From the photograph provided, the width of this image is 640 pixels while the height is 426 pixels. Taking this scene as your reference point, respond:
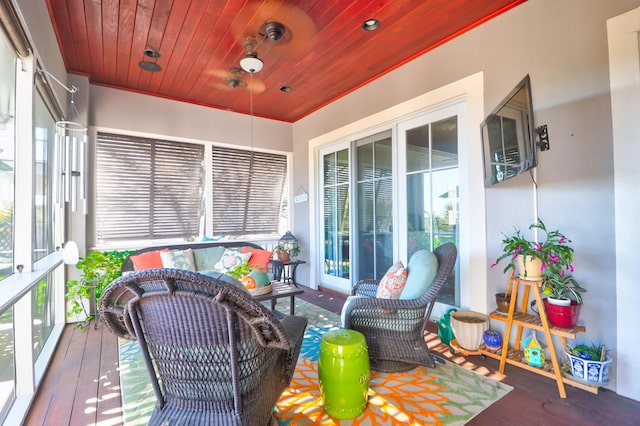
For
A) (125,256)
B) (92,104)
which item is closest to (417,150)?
(125,256)

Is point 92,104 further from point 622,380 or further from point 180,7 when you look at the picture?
point 622,380

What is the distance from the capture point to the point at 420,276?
2350 millimetres

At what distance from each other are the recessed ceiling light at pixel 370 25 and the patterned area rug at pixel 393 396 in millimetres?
2989

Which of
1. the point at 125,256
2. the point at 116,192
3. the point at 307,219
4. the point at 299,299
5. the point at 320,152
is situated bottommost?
the point at 299,299

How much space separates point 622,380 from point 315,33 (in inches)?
142

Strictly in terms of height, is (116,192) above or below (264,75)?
below

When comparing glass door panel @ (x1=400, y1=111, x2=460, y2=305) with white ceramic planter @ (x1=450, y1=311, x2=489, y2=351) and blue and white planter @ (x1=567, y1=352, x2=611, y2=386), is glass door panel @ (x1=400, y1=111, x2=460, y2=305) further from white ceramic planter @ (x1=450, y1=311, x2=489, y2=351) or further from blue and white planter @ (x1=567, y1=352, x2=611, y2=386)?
→ blue and white planter @ (x1=567, y1=352, x2=611, y2=386)

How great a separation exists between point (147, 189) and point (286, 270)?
2529mm

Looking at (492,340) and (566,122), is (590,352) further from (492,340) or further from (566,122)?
(566,122)

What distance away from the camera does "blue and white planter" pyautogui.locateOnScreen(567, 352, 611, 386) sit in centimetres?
199

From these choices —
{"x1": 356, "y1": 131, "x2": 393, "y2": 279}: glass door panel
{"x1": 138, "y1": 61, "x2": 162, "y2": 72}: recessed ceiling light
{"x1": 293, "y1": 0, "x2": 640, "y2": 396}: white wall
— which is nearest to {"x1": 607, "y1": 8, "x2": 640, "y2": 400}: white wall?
{"x1": 293, "y1": 0, "x2": 640, "y2": 396}: white wall

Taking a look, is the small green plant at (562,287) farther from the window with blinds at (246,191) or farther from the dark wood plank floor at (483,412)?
the window with blinds at (246,191)

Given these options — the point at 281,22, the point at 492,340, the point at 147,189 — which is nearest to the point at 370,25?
the point at 281,22

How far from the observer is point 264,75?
3811 millimetres
